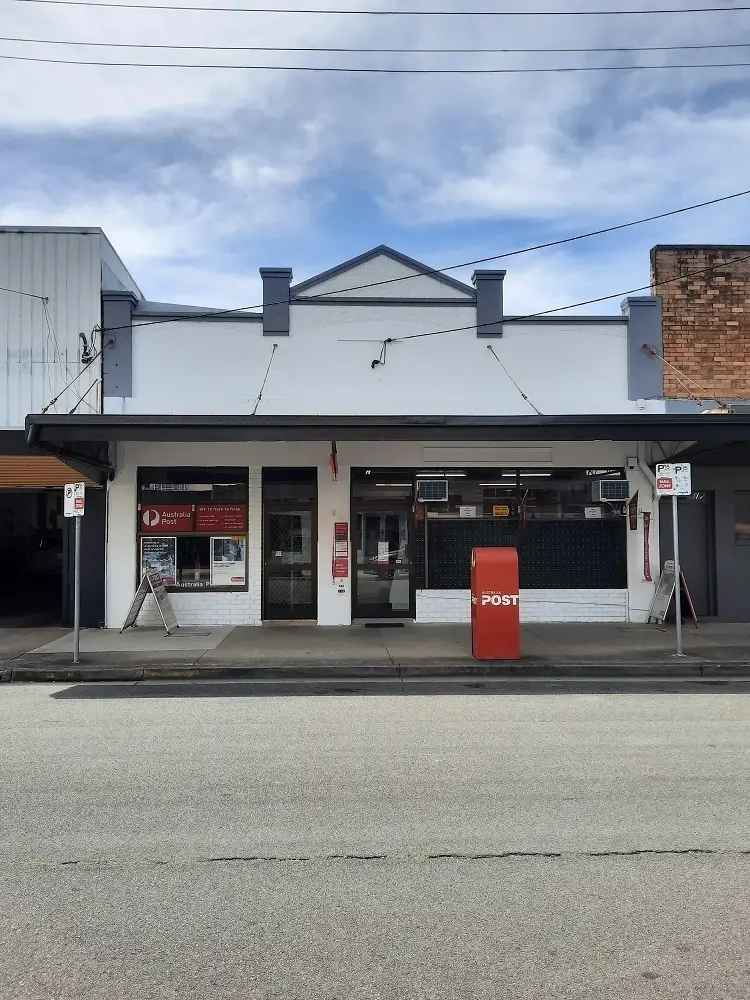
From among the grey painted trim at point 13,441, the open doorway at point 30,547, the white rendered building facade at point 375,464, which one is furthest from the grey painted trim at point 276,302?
the open doorway at point 30,547

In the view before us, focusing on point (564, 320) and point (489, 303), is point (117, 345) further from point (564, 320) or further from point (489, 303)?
point (564, 320)

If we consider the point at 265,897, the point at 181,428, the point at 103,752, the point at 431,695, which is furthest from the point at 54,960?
the point at 181,428

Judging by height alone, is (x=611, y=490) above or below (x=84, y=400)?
below

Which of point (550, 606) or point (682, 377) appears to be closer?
point (550, 606)

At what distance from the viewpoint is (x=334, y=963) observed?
356 cm

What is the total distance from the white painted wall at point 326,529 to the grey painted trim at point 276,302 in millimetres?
2134

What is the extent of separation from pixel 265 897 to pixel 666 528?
1282cm

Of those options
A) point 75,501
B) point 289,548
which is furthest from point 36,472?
point 289,548

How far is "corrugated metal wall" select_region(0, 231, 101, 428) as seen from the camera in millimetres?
15023

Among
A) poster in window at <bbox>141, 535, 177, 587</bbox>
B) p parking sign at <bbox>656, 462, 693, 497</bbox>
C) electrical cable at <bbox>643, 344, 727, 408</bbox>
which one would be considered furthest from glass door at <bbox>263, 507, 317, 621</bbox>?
electrical cable at <bbox>643, 344, 727, 408</bbox>

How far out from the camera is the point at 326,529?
1503 centimetres

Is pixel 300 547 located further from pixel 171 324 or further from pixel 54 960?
pixel 54 960

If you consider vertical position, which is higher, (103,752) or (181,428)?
(181,428)

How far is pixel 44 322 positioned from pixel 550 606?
10.6 metres
